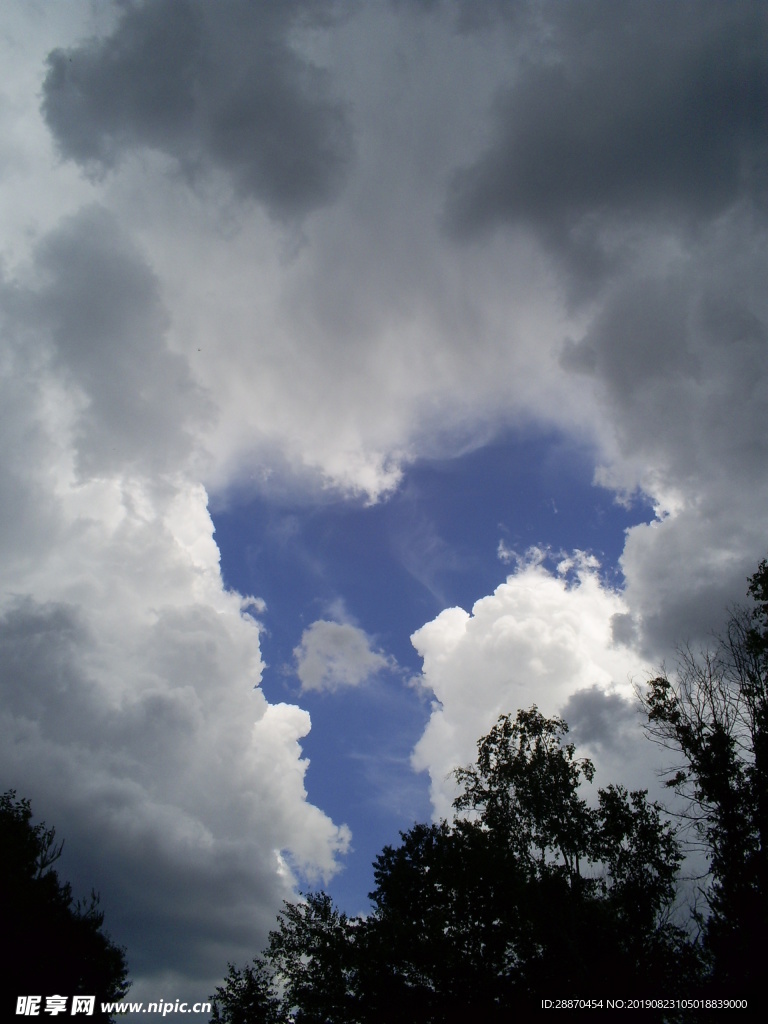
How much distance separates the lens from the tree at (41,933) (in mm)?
28328

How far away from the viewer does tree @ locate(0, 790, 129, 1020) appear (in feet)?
92.9

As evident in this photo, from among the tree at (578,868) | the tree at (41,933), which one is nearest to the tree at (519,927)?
the tree at (578,868)

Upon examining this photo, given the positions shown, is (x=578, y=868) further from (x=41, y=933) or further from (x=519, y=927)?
(x=41, y=933)

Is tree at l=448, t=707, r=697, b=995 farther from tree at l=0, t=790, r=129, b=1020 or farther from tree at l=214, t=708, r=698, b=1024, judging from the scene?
tree at l=0, t=790, r=129, b=1020

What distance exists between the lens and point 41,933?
31719 mm

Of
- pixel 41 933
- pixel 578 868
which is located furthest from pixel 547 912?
pixel 41 933

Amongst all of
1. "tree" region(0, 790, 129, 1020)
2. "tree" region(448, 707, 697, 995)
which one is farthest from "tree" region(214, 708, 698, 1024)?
"tree" region(0, 790, 129, 1020)

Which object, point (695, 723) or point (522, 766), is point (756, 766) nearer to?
point (695, 723)

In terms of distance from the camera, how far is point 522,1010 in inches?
1085

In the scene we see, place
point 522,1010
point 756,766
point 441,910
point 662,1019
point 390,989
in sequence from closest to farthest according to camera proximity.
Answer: point 756,766 < point 662,1019 < point 522,1010 < point 390,989 < point 441,910

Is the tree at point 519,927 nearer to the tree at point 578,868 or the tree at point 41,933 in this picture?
the tree at point 578,868

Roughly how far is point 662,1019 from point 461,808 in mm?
11636

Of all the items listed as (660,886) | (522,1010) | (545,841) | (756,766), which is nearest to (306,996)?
(522,1010)

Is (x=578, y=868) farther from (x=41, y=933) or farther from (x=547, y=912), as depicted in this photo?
(x=41, y=933)
